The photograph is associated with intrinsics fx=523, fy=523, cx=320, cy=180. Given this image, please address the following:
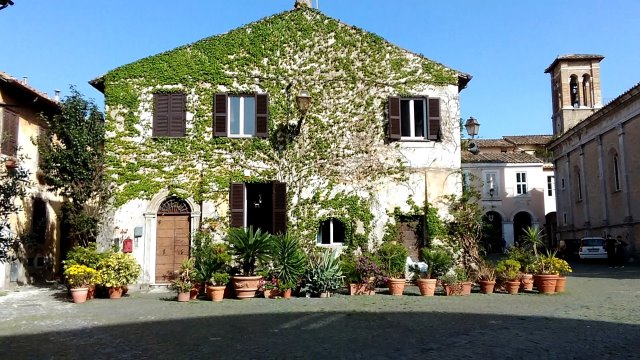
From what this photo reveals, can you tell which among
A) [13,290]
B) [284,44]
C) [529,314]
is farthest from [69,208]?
[529,314]

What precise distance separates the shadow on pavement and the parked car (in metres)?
21.1

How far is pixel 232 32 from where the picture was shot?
1680 cm

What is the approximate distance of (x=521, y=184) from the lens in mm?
43312

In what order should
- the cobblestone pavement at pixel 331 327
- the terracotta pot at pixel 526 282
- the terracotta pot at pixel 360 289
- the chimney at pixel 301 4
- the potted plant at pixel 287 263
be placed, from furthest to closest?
1. the chimney at pixel 301 4
2. the terracotta pot at pixel 526 282
3. the terracotta pot at pixel 360 289
4. the potted plant at pixel 287 263
5. the cobblestone pavement at pixel 331 327

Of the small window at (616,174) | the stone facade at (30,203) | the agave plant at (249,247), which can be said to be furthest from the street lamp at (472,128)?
the small window at (616,174)

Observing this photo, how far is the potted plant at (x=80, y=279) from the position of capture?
1298 cm

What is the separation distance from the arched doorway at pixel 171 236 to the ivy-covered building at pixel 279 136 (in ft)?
0.10

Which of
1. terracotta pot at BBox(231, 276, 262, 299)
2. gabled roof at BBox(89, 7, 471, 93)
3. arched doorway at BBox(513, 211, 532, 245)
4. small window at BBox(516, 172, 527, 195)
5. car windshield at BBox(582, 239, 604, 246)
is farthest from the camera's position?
arched doorway at BBox(513, 211, 532, 245)

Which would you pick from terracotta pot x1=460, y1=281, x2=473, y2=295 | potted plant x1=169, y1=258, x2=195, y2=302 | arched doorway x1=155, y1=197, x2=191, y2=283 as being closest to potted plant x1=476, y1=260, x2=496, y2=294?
terracotta pot x1=460, y1=281, x2=473, y2=295

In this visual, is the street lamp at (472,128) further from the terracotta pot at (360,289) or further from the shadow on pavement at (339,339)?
the shadow on pavement at (339,339)

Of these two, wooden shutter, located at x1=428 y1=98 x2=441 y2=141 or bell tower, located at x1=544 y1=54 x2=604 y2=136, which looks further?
bell tower, located at x1=544 y1=54 x2=604 y2=136

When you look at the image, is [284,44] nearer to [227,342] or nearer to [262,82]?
[262,82]

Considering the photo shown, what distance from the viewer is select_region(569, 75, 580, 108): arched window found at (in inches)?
1642

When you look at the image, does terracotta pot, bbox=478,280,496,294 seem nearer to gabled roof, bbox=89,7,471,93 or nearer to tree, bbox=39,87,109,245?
gabled roof, bbox=89,7,471,93
